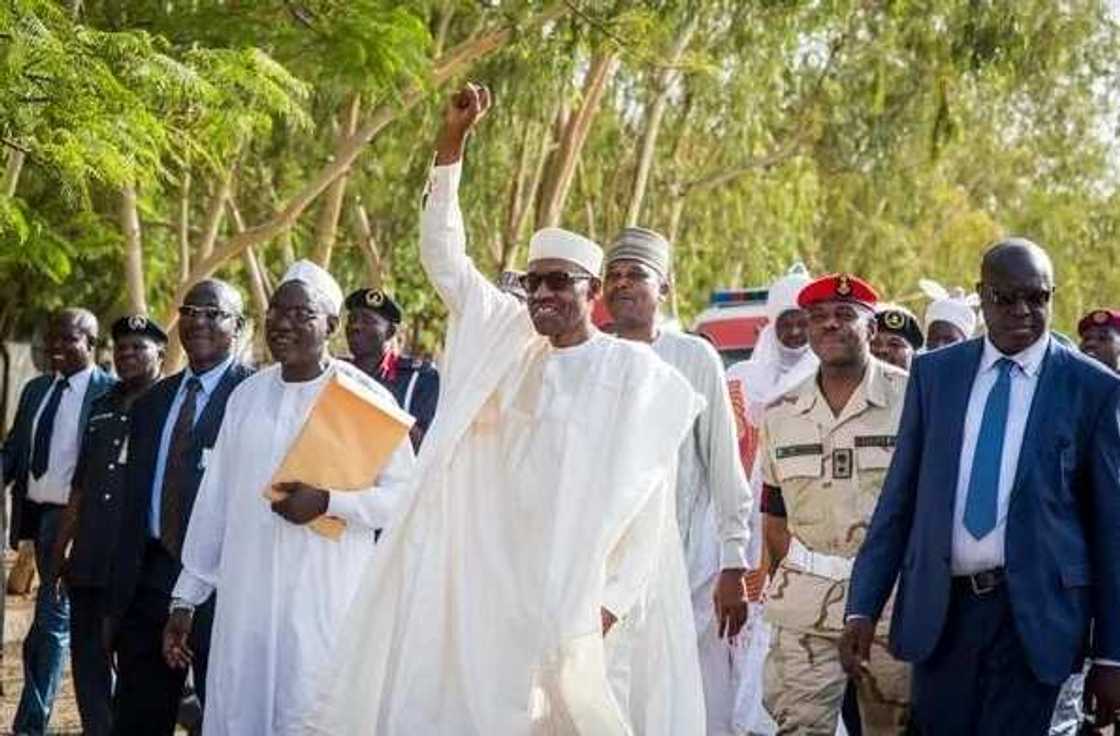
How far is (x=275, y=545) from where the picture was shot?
777 cm

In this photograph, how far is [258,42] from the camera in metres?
12.7

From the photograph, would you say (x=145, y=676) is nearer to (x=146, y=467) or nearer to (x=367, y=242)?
(x=146, y=467)

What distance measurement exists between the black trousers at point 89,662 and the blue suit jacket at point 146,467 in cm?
107

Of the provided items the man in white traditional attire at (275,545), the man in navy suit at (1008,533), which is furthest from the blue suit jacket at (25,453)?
the man in navy suit at (1008,533)

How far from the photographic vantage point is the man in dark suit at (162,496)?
8516 mm

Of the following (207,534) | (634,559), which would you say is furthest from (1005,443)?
(207,534)

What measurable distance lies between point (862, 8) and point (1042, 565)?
19497 millimetres

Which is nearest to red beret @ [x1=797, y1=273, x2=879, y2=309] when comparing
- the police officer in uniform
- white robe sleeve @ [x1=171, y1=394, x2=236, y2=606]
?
white robe sleeve @ [x1=171, y1=394, x2=236, y2=606]

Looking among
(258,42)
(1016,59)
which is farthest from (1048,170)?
(258,42)

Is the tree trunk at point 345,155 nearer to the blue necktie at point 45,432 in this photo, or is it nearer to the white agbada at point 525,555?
the blue necktie at point 45,432

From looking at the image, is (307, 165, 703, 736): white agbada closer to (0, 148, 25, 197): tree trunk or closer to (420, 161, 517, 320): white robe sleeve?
(420, 161, 517, 320): white robe sleeve

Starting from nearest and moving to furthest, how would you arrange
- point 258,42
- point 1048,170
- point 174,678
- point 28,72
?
point 28,72 → point 174,678 → point 258,42 → point 1048,170

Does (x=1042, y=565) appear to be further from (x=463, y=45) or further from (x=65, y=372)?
(x=463, y=45)

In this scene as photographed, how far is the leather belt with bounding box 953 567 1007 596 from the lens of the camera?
20.2ft
